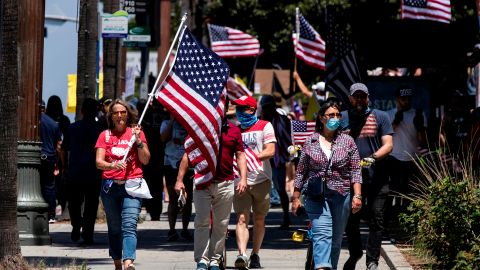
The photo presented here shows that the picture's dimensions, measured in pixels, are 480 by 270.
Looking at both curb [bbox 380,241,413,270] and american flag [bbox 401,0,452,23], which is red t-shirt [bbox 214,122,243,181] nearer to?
curb [bbox 380,241,413,270]

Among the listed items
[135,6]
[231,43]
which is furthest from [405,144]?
[231,43]

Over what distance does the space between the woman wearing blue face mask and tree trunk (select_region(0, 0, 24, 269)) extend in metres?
2.68

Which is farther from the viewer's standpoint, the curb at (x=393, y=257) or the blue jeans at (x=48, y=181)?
the blue jeans at (x=48, y=181)

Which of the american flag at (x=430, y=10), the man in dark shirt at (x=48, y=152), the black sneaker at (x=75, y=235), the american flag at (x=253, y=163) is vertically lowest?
the black sneaker at (x=75, y=235)

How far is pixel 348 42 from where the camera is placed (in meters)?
19.9

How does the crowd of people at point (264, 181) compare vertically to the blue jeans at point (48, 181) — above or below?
above

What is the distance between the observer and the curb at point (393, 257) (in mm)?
13414

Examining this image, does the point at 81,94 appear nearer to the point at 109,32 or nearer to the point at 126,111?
the point at 109,32

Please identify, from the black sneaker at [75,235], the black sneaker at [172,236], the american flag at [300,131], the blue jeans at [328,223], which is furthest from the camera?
the black sneaker at [172,236]

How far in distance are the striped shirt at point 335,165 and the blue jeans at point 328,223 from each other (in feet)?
0.36

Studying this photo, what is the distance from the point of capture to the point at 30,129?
16266mm

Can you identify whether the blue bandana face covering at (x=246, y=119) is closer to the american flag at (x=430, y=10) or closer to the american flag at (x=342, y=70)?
the american flag at (x=342, y=70)

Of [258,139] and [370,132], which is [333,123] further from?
[258,139]

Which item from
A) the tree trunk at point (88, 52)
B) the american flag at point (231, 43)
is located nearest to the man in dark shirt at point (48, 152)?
the tree trunk at point (88, 52)
